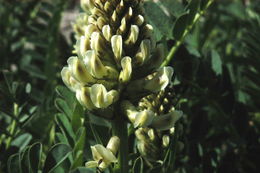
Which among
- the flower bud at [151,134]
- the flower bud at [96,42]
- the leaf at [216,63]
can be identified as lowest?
the leaf at [216,63]

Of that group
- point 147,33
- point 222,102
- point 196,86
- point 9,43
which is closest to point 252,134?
point 222,102

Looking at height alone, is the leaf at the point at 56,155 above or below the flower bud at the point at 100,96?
below

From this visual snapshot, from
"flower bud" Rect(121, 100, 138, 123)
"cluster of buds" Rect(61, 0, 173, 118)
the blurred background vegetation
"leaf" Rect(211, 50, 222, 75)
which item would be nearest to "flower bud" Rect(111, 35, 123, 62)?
"cluster of buds" Rect(61, 0, 173, 118)

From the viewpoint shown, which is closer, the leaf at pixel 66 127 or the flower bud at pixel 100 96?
the flower bud at pixel 100 96

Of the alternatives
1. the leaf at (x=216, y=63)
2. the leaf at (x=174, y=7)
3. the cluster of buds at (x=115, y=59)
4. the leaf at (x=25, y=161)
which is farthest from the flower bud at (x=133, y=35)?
the leaf at (x=216, y=63)

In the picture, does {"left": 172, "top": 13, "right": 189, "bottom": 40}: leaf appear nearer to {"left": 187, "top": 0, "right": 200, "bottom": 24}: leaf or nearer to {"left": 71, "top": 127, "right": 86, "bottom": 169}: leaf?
{"left": 187, "top": 0, "right": 200, "bottom": 24}: leaf

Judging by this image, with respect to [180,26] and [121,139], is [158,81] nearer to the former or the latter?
[121,139]

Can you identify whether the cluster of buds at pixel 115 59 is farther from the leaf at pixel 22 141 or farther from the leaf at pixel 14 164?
the leaf at pixel 22 141
